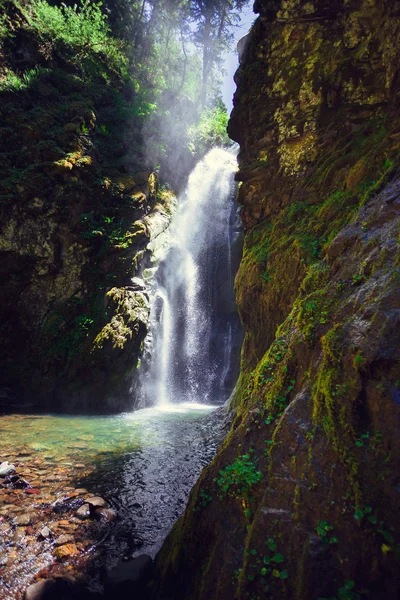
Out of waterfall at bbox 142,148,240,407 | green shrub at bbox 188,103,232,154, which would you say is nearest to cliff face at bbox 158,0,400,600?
waterfall at bbox 142,148,240,407

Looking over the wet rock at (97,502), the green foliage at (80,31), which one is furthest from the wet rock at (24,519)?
the green foliage at (80,31)

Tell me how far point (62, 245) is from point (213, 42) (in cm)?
2263

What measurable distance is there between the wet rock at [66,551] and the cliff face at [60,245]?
961cm

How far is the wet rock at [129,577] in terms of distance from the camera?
116 inches

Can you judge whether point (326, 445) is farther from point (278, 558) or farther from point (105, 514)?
point (105, 514)

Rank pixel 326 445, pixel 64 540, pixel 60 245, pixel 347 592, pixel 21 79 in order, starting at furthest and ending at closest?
pixel 21 79, pixel 60 245, pixel 64 540, pixel 326 445, pixel 347 592

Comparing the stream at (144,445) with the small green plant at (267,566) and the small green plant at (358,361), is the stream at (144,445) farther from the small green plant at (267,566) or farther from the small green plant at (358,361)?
the small green plant at (358,361)

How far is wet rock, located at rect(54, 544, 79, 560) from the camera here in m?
3.54

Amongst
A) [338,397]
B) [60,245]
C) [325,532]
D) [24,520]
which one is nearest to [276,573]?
[325,532]

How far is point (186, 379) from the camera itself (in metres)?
16.7

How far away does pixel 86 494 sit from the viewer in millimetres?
5016

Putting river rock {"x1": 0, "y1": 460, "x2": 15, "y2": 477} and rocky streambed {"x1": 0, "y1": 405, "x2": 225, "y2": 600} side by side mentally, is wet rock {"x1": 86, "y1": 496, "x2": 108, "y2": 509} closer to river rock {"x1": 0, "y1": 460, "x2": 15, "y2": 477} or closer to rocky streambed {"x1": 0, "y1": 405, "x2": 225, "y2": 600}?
rocky streambed {"x1": 0, "y1": 405, "x2": 225, "y2": 600}

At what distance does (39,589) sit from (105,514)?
4.90 feet

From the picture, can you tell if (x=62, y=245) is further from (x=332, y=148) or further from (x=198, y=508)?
(x=198, y=508)
